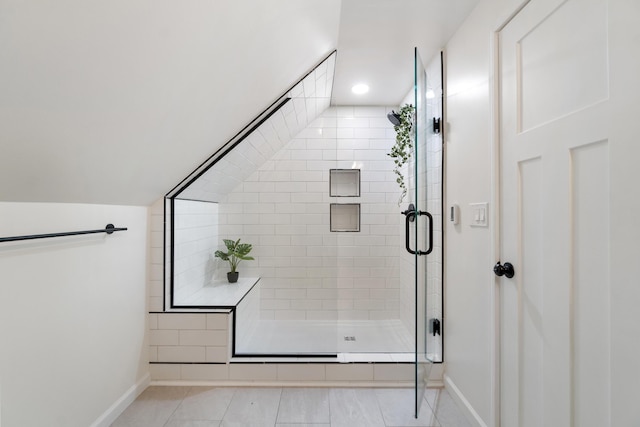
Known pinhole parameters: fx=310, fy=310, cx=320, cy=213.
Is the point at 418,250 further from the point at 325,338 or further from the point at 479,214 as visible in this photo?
the point at 325,338

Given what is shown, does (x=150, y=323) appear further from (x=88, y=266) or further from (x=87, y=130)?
(x=87, y=130)

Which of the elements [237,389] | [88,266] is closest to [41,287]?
Result: [88,266]

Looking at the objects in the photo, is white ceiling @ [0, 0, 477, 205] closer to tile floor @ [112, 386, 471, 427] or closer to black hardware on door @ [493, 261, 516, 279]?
tile floor @ [112, 386, 471, 427]

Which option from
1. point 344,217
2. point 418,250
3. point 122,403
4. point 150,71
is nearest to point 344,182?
point 344,217

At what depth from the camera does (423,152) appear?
192 cm

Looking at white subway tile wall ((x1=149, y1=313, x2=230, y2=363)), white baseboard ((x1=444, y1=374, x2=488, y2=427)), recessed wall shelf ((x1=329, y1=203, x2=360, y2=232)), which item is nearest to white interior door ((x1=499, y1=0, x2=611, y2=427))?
white baseboard ((x1=444, y1=374, x2=488, y2=427))

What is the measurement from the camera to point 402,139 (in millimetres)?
2479

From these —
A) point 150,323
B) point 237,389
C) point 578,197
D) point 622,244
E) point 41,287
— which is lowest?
point 237,389

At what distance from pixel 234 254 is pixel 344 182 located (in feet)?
3.63

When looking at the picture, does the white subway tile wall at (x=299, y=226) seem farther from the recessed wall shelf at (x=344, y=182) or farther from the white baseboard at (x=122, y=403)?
the white baseboard at (x=122, y=403)

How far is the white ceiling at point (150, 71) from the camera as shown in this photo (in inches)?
30.8

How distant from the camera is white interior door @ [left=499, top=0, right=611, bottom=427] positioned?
94 centimetres

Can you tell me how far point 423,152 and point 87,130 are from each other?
1.68 metres

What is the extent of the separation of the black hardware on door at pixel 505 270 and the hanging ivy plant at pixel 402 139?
4.10ft
